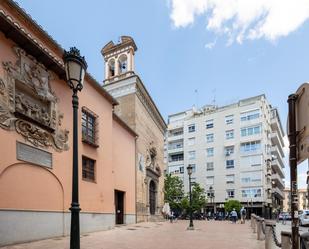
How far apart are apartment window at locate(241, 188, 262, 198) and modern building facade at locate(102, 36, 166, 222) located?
2593 cm

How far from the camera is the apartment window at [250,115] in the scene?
185 feet

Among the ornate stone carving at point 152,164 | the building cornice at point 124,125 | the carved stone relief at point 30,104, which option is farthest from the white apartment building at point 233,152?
the carved stone relief at point 30,104

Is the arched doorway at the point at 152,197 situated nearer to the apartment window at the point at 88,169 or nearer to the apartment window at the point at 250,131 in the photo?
the apartment window at the point at 88,169

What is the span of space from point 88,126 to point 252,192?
144ft

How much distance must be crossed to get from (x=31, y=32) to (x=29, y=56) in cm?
101

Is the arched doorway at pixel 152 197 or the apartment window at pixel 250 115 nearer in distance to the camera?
the arched doorway at pixel 152 197

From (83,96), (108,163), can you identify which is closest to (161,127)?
(108,163)

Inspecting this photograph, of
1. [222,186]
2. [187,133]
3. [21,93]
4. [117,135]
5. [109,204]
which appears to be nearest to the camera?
[21,93]

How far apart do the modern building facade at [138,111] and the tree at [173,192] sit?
1880 centimetres

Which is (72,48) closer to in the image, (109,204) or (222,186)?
(109,204)

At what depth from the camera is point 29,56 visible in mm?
12016

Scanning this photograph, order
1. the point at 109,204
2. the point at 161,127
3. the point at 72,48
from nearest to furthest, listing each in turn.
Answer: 1. the point at 72,48
2. the point at 109,204
3. the point at 161,127

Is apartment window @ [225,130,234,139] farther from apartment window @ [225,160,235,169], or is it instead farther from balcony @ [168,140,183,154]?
balcony @ [168,140,183,154]

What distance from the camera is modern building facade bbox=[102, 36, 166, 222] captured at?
27.3 m
